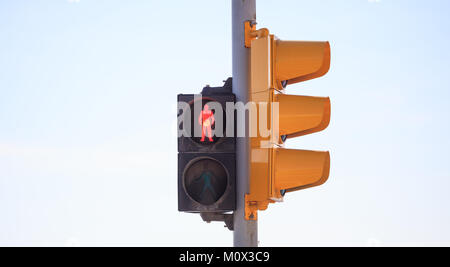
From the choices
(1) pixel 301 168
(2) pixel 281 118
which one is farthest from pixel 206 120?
(1) pixel 301 168

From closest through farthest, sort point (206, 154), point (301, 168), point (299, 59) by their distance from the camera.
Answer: point (301, 168), point (299, 59), point (206, 154)

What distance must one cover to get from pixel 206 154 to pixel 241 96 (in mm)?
568

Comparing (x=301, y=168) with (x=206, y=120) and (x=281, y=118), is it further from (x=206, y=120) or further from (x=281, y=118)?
(x=206, y=120)

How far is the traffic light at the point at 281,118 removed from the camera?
5.27m

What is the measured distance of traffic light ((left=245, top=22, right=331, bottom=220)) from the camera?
5270 millimetres

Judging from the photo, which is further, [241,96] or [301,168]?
[241,96]

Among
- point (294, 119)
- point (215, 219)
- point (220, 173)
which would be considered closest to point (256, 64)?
Answer: point (294, 119)

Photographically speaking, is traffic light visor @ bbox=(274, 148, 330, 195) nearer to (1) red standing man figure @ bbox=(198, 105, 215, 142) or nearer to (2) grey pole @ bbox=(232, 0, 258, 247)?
(2) grey pole @ bbox=(232, 0, 258, 247)

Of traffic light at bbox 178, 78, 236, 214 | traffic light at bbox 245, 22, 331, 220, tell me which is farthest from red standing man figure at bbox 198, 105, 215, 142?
traffic light at bbox 245, 22, 331, 220

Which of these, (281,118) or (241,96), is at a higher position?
(241,96)

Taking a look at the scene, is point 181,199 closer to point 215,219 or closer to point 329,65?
point 215,219

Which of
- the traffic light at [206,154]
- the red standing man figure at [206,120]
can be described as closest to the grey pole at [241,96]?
the traffic light at [206,154]

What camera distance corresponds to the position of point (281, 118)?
5.35 metres

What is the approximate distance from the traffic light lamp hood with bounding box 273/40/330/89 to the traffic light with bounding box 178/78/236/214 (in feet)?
1.58
